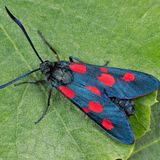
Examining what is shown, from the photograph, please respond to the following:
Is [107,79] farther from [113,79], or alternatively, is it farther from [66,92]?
[66,92]

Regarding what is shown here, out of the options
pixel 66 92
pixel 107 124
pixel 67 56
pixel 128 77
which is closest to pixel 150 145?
pixel 107 124

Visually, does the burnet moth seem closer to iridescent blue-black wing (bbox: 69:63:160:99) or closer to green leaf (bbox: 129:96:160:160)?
iridescent blue-black wing (bbox: 69:63:160:99)

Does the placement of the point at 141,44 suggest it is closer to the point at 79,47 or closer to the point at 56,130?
the point at 79,47

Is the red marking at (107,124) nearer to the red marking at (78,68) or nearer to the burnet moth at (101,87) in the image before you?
the burnet moth at (101,87)

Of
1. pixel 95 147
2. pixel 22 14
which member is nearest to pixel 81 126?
pixel 95 147

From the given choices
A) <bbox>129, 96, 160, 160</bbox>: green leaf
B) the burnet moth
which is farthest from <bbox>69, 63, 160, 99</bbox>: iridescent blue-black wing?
<bbox>129, 96, 160, 160</bbox>: green leaf

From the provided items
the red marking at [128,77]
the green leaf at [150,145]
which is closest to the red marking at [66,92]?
the red marking at [128,77]

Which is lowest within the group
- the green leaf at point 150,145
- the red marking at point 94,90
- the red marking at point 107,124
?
the green leaf at point 150,145
